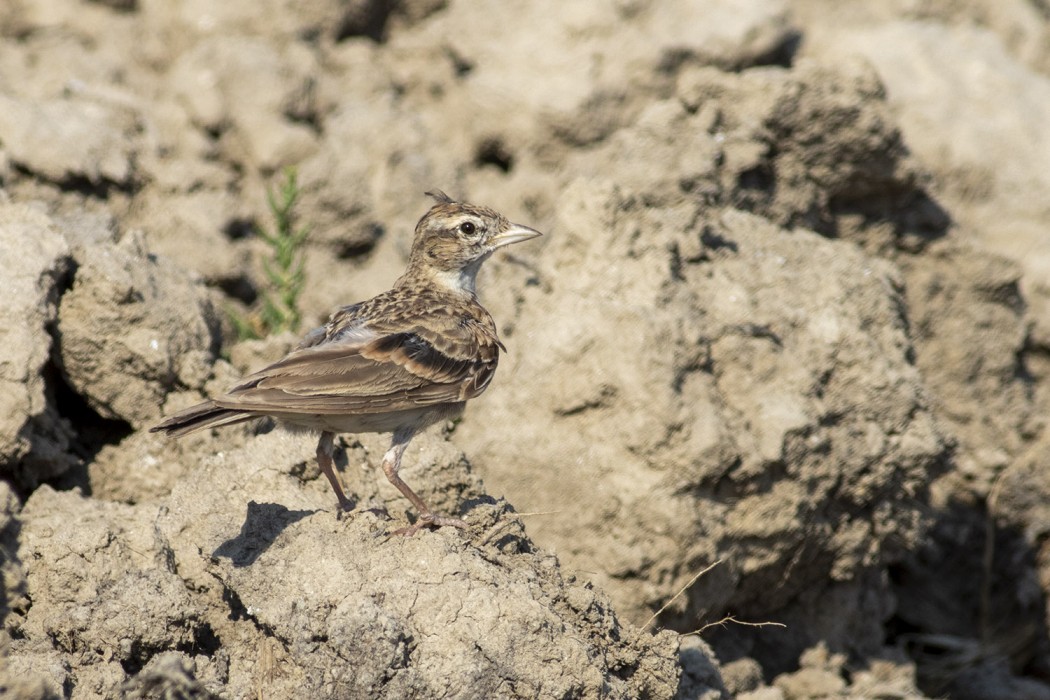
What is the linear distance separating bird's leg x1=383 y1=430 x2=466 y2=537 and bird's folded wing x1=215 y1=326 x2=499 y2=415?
163 mm

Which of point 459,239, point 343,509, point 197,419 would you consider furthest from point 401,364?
point 197,419

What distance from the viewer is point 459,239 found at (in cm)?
615

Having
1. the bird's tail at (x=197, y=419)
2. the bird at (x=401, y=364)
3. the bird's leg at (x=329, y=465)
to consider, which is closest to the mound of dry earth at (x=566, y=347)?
the bird's leg at (x=329, y=465)

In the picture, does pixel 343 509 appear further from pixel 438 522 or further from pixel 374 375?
pixel 374 375

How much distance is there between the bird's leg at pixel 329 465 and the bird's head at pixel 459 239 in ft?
3.95

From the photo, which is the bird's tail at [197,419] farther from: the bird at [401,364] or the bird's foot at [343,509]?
the bird's foot at [343,509]

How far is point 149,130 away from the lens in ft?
26.8

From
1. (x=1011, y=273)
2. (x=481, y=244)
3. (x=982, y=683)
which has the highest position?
(x=481, y=244)

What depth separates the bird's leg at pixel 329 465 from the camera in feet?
17.1

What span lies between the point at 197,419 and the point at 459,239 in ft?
6.47

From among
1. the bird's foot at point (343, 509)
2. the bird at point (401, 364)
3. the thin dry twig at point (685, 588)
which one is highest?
the bird at point (401, 364)

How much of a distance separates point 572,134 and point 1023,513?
3.64 m

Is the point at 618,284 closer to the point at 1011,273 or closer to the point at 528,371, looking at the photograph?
the point at 528,371

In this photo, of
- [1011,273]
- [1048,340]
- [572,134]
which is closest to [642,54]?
[572,134]
